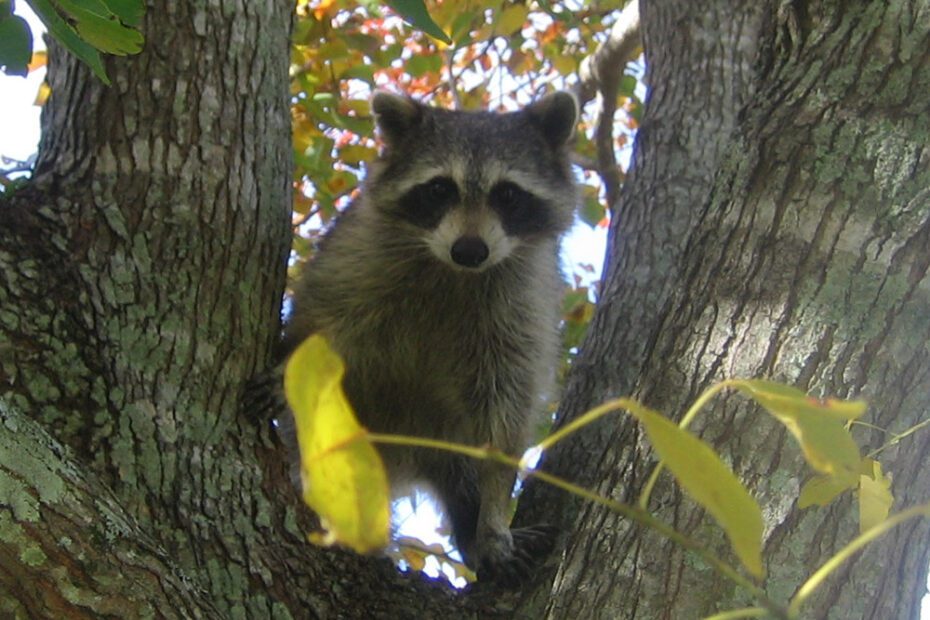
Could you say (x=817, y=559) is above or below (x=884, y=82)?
below

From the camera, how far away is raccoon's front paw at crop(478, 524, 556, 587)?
281cm

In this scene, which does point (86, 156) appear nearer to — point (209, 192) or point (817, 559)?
point (209, 192)

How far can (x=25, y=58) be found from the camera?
6.41 ft

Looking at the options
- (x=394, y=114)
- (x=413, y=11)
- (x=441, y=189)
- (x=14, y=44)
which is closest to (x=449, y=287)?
(x=441, y=189)

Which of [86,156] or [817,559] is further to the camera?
[86,156]

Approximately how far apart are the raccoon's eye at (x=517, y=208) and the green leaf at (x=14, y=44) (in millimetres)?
1837

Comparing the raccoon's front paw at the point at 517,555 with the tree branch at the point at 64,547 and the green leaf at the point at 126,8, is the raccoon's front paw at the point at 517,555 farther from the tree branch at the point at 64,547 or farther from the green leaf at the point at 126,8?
the green leaf at the point at 126,8

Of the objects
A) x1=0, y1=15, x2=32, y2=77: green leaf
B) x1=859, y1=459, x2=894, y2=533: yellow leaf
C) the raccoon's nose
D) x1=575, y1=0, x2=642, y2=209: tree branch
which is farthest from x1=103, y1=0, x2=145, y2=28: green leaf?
x1=575, y1=0, x2=642, y2=209: tree branch

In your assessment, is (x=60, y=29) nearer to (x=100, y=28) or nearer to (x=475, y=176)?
(x=100, y=28)

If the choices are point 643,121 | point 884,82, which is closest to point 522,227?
point 643,121

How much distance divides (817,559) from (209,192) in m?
1.60

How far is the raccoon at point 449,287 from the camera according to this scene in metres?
3.56

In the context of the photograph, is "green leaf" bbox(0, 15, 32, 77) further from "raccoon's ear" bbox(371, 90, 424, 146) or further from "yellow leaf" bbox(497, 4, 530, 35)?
"yellow leaf" bbox(497, 4, 530, 35)

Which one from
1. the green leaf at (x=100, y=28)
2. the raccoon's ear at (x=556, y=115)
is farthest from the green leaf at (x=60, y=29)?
the raccoon's ear at (x=556, y=115)
